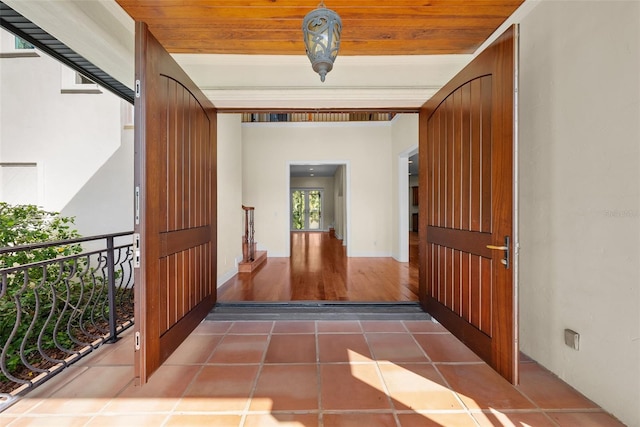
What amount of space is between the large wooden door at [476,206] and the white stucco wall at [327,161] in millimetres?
3693

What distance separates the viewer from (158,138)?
1.77 metres

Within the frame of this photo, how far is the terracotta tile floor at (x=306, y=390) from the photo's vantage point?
1.47 metres

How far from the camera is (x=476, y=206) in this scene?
197cm

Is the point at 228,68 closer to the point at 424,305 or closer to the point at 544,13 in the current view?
the point at 544,13

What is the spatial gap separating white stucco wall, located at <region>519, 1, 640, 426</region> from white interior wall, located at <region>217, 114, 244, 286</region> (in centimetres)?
350

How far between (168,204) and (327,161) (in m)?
4.83

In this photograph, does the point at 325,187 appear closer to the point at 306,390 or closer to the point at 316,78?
the point at 316,78

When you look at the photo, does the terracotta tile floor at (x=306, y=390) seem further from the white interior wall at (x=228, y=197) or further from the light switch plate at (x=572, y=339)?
the white interior wall at (x=228, y=197)

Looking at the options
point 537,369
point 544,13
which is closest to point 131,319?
point 537,369

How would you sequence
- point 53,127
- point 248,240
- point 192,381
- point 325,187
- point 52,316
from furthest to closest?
point 325,187, point 248,240, point 53,127, point 52,316, point 192,381

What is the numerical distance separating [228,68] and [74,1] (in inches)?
45.3

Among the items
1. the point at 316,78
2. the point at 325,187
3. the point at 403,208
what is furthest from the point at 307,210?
the point at 316,78

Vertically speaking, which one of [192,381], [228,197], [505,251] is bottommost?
[192,381]

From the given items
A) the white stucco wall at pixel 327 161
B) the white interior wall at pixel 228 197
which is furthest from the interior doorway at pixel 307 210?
the white interior wall at pixel 228 197
